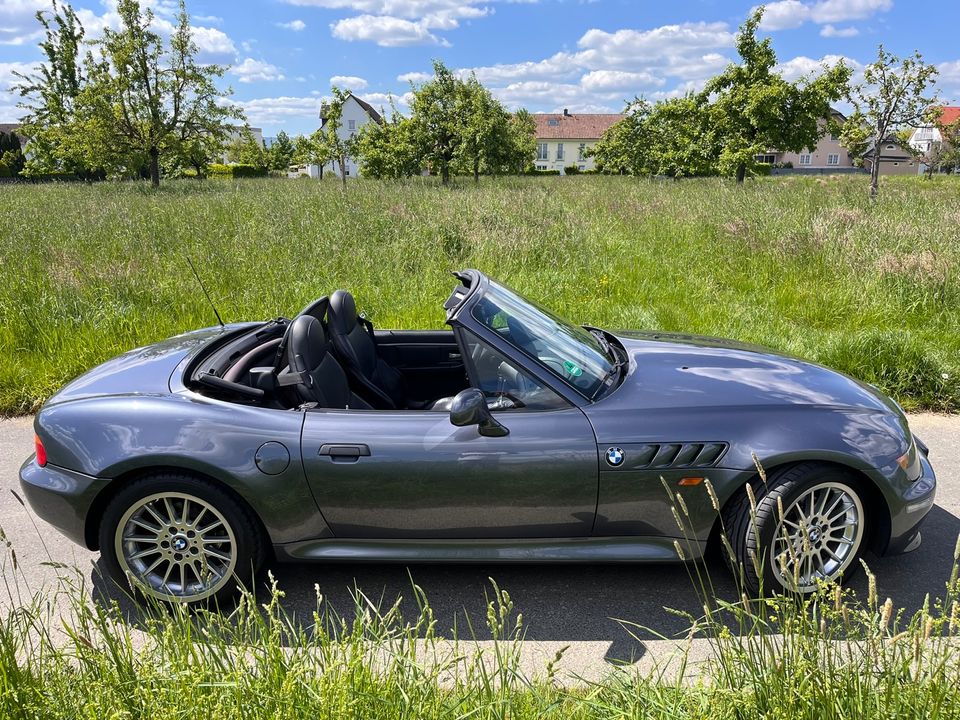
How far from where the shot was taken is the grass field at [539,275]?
20.5 feet

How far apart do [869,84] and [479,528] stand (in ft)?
68.4

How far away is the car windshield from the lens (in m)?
3.08

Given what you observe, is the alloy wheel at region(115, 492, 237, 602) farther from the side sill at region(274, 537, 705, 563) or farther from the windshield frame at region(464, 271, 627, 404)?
the windshield frame at region(464, 271, 627, 404)

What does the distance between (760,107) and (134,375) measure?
2760 cm

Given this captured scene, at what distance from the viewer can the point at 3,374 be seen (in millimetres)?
5887

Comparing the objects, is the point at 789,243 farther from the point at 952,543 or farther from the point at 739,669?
the point at 739,669

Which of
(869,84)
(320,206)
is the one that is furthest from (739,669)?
(869,84)

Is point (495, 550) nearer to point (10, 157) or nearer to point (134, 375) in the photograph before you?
point (134, 375)

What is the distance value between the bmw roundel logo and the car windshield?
0.93ft

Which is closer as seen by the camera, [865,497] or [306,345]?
[865,497]

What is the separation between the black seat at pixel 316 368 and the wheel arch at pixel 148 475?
0.53 metres

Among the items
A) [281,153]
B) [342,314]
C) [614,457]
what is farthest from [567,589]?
[281,153]

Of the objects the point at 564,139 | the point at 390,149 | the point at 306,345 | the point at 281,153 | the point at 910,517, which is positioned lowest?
the point at 910,517

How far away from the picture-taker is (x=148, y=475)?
2.95 meters
